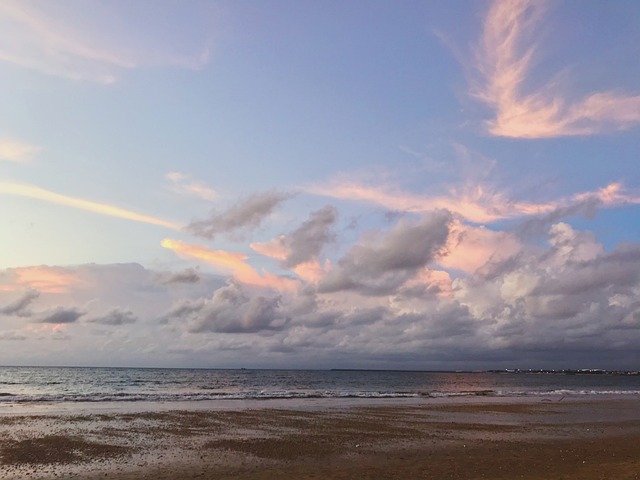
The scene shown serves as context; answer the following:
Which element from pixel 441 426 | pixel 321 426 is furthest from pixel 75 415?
pixel 441 426

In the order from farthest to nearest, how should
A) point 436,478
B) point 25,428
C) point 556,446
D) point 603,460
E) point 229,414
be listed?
A: point 229,414
point 25,428
point 556,446
point 603,460
point 436,478

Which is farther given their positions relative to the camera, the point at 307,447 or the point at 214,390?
the point at 214,390

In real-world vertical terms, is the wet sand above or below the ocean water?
above

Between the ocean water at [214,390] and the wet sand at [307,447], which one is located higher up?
the wet sand at [307,447]

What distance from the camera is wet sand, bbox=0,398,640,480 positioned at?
632 inches

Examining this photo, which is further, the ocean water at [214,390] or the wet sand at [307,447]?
the ocean water at [214,390]

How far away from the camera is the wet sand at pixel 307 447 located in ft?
52.6

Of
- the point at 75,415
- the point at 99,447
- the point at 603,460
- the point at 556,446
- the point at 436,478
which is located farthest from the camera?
the point at 75,415

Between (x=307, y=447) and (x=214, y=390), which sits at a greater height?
(x=307, y=447)

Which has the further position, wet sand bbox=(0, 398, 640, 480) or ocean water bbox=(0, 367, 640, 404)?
ocean water bbox=(0, 367, 640, 404)

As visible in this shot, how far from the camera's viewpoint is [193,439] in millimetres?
22875

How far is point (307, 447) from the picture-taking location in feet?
68.7

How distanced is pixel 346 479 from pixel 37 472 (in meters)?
Answer: 10.1

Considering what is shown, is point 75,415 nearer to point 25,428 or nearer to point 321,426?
point 25,428
